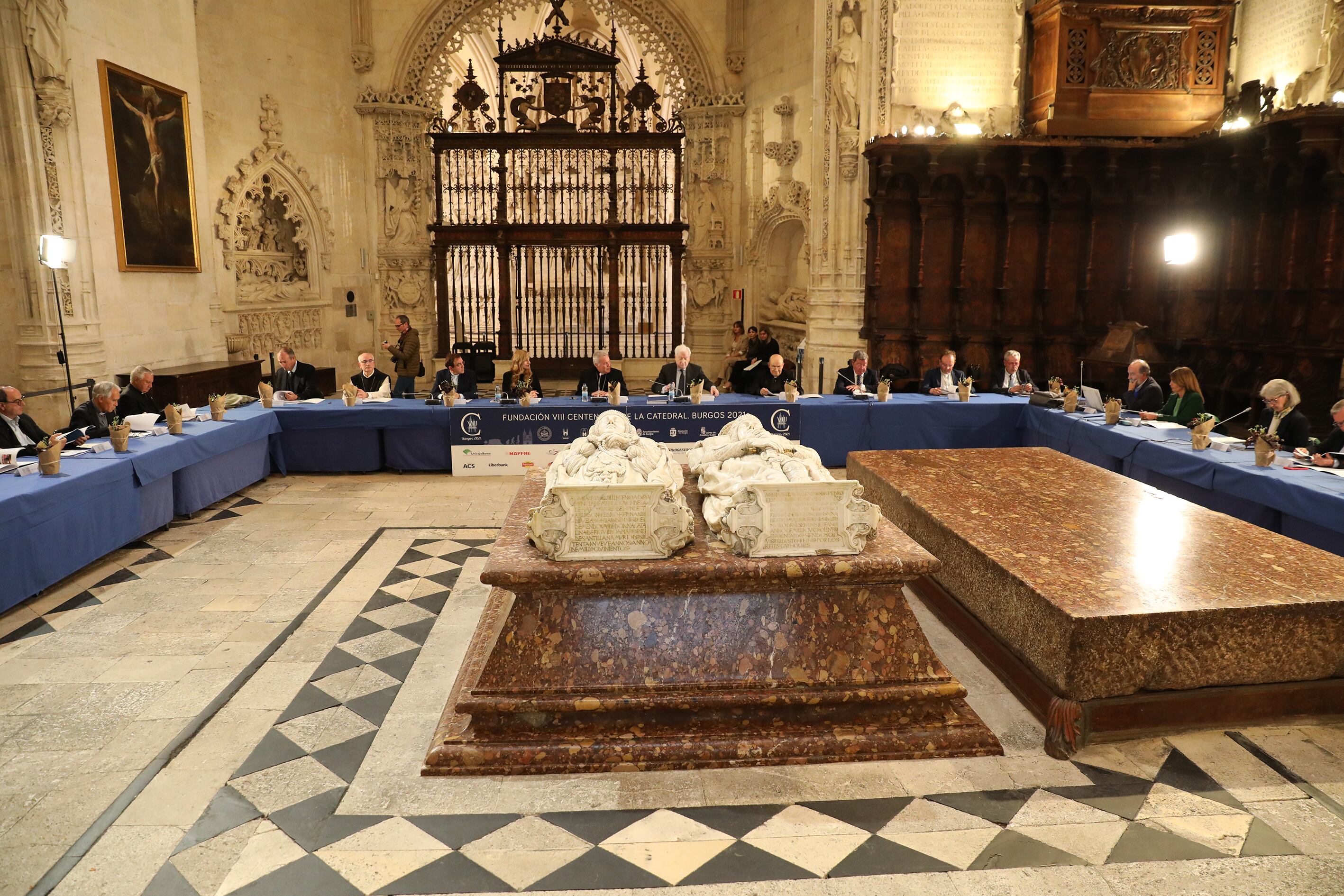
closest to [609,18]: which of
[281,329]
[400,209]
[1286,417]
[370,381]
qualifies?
[400,209]

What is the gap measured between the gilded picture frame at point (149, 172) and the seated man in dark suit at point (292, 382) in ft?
6.86

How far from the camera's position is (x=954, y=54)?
11.6 meters

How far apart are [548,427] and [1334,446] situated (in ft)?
20.9

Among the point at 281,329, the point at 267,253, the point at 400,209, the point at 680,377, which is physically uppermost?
the point at 400,209

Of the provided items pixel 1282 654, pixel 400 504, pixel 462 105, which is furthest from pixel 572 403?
pixel 462 105

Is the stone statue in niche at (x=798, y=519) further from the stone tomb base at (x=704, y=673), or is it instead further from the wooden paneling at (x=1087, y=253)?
the wooden paneling at (x=1087, y=253)

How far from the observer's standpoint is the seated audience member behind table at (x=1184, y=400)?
8094 mm

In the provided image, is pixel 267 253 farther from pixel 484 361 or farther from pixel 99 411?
pixel 99 411

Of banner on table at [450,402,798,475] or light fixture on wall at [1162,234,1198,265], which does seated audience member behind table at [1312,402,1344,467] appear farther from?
light fixture on wall at [1162,234,1198,265]

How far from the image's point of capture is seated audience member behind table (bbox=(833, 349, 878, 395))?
9.61 m

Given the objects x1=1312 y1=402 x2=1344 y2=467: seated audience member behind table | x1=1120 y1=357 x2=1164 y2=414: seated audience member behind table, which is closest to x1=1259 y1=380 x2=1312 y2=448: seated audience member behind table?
x1=1312 y1=402 x2=1344 y2=467: seated audience member behind table

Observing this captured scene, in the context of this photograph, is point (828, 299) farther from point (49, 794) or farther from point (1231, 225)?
point (49, 794)

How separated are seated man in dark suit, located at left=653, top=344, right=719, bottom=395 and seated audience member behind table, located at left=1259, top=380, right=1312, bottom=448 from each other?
476 centimetres

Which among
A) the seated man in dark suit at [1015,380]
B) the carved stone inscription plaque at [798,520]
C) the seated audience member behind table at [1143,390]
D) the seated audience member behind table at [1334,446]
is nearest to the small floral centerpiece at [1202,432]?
the seated audience member behind table at [1334,446]
